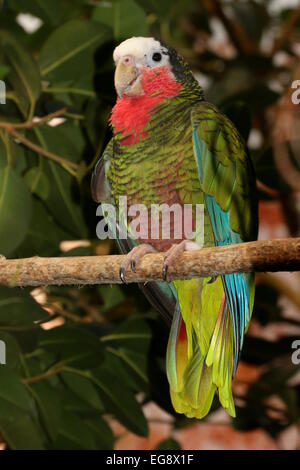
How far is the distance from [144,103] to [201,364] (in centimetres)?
20

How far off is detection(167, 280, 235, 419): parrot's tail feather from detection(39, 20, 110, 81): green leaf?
0.70 ft

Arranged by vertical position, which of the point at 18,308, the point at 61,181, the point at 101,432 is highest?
the point at 61,181

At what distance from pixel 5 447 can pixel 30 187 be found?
0.22 m

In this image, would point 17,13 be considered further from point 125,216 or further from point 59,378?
point 59,378

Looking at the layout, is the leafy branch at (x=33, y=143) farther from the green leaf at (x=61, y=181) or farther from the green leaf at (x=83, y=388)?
the green leaf at (x=83, y=388)

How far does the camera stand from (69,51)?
0.53 metres

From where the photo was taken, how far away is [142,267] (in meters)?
0.42

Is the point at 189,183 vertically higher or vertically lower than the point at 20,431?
higher

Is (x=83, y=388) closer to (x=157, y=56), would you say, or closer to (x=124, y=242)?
(x=124, y=242)

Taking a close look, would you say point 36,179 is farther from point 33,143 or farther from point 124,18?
point 124,18

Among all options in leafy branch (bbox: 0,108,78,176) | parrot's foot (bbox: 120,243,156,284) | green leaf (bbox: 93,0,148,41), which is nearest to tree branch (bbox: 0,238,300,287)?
parrot's foot (bbox: 120,243,156,284)

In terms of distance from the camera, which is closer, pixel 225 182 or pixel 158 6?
pixel 225 182

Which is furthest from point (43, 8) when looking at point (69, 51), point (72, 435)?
point (72, 435)

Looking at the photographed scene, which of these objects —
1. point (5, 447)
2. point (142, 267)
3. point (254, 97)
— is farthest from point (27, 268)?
point (254, 97)
